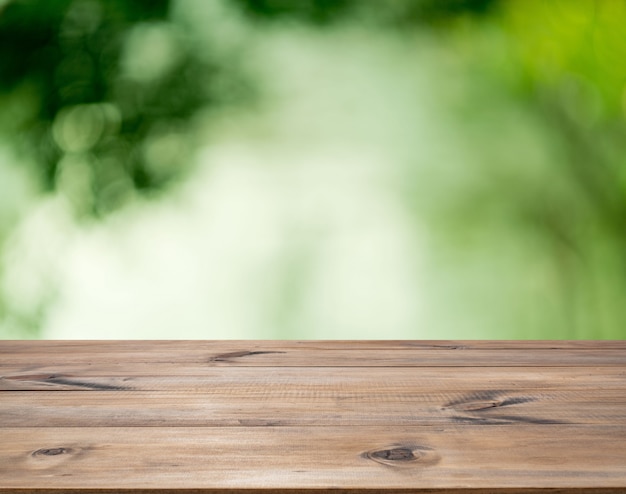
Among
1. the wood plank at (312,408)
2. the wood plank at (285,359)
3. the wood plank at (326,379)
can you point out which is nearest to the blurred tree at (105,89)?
the wood plank at (285,359)

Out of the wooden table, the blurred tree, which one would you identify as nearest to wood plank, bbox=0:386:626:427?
the wooden table

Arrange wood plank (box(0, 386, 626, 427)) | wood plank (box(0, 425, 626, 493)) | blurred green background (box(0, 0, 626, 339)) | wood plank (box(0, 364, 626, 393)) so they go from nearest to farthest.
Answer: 1. wood plank (box(0, 425, 626, 493))
2. wood plank (box(0, 386, 626, 427))
3. wood plank (box(0, 364, 626, 393))
4. blurred green background (box(0, 0, 626, 339))

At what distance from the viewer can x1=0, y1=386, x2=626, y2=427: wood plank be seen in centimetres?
64

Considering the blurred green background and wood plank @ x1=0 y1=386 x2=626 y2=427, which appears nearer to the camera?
wood plank @ x1=0 y1=386 x2=626 y2=427

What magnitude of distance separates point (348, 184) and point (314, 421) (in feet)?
3.05

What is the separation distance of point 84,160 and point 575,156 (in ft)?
3.72

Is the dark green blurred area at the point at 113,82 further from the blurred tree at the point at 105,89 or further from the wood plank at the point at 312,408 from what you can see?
the wood plank at the point at 312,408

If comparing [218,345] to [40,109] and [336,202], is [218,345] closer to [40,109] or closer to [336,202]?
Answer: [336,202]

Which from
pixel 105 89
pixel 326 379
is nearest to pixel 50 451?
pixel 326 379

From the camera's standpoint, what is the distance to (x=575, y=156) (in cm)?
153

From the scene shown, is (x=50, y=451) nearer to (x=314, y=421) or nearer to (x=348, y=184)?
(x=314, y=421)

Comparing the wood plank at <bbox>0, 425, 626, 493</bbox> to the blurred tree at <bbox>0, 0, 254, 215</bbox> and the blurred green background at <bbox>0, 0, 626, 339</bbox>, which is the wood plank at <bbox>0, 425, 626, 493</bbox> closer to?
the blurred green background at <bbox>0, 0, 626, 339</bbox>

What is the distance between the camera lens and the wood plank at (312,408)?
0.64m

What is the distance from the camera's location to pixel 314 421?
640 mm
